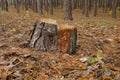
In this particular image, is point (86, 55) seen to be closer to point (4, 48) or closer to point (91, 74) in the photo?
point (91, 74)

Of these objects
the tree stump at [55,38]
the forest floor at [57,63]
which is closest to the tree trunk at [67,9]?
the forest floor at [57,63]

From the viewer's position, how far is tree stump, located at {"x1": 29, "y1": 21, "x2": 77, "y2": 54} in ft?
16.0

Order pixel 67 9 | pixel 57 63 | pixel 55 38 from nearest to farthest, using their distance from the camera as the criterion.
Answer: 1. pixel 57 63
2. pixel 55 38
3. pixel 67 9

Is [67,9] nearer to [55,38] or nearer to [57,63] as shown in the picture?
[55,38]

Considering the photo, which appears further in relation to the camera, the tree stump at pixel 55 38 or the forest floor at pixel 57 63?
the tree stump at pixel 55 38

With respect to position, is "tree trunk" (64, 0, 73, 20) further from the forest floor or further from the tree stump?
the tree stump

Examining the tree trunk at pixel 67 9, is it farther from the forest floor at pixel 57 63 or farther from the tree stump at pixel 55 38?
the tree stump at pixel 55 38

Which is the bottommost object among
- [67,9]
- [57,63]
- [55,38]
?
[57,63]

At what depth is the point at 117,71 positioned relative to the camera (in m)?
4.05

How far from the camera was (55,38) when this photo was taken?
4914mm

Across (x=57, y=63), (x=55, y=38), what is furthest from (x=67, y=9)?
(x=57, y=63)

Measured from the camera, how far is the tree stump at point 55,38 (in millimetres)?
4891

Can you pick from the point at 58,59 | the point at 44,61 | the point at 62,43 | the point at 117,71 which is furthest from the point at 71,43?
the point at 117,71

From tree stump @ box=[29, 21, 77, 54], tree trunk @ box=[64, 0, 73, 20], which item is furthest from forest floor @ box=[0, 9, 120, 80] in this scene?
tree trunk @ box=[64, 0, 73, 20]
